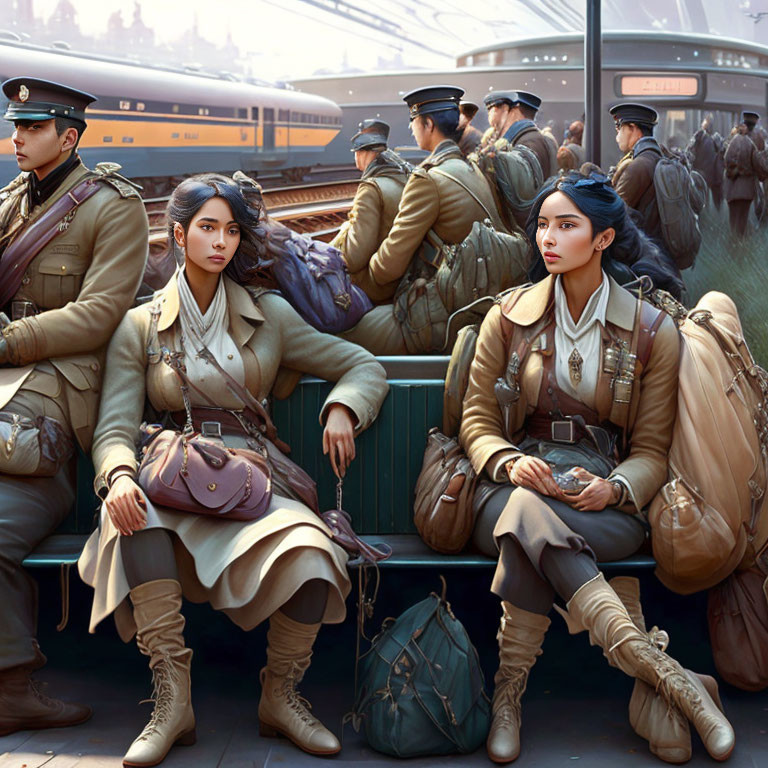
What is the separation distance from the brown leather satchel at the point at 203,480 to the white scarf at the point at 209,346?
8.9 inches

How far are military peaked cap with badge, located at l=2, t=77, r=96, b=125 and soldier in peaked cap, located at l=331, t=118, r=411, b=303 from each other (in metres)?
1.57

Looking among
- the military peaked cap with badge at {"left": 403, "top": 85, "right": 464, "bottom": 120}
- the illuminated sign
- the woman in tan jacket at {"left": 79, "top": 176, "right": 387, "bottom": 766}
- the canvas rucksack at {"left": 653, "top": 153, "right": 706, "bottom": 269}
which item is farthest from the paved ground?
the illuminated sign

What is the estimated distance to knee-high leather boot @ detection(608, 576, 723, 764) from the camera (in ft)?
10.8

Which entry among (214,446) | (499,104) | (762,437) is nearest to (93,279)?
(214,446)

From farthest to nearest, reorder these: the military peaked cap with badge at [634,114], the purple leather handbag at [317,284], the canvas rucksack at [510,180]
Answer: the military peaked cap with badge at [634,114], the canvas rucksack at [510,180], the purple leather handbag at [317,284]

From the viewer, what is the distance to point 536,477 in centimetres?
354

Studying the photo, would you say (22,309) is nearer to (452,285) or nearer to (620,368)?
(452,285)

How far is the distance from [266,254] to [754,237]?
5433mm

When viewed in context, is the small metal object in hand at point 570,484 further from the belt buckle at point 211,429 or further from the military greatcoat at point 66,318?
the military greatcoat at point 66,318

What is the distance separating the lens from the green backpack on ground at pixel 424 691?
340 centimetres

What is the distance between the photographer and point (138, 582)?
3.37 meters

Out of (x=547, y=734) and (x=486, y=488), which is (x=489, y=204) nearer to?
(x=486, y=488)

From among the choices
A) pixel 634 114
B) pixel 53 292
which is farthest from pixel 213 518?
pixel 634 114

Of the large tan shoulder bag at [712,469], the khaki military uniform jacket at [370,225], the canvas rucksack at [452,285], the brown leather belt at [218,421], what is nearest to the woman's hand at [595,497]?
the large tan shoulder bag at [712,469]
